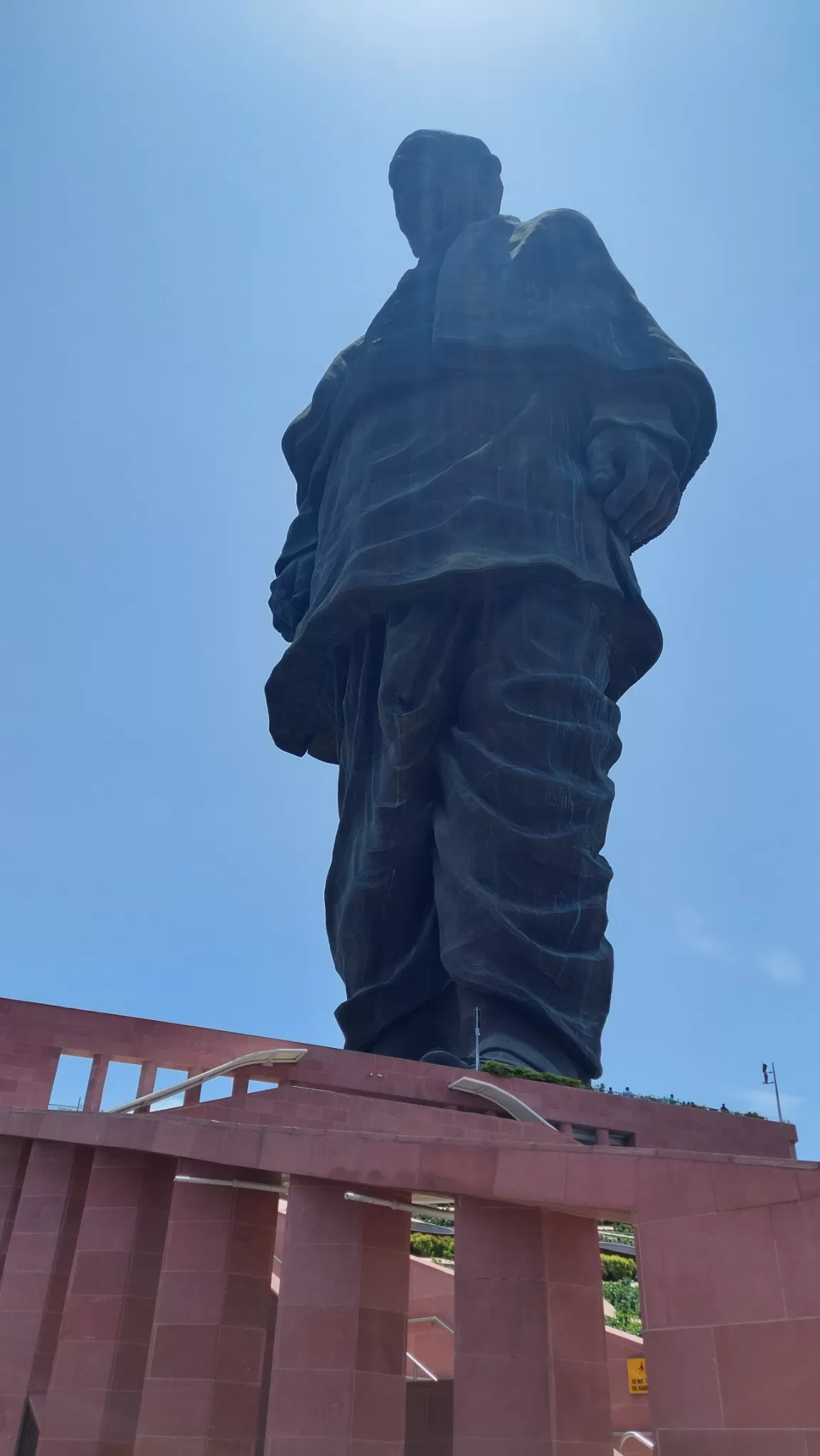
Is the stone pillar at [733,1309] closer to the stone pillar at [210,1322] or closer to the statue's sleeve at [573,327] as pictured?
the stone pillar at [210,1322]

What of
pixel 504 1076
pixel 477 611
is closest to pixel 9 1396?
pixel 504 1076

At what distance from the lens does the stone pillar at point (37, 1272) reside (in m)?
5.57

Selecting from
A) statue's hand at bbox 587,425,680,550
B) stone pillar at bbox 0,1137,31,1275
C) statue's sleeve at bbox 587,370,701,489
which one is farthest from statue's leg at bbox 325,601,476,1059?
stone pillar at bbox 0,1137,31,1275

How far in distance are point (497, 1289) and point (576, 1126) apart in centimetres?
695

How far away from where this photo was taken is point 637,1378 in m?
7.23

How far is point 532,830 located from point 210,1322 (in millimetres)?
9571

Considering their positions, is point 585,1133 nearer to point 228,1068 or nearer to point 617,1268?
point 617,1268

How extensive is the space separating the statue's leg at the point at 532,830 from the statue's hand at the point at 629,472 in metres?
1.39

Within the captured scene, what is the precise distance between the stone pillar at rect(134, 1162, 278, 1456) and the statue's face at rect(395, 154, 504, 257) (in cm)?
1577

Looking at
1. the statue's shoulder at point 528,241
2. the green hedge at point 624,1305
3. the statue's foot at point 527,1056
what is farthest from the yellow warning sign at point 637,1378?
the statue's shoulder at point 528,241

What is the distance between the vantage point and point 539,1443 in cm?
446

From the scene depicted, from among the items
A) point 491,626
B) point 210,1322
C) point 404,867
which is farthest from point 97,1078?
point 491,626

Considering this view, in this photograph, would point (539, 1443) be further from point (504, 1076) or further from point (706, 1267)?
point (504, 1076)

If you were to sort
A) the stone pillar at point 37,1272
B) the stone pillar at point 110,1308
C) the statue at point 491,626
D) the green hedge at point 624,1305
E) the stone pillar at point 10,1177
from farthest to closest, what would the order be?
the statue at point 491,626 < the green hedge at point 624,1305 < the stone pillar at point 10,1177 < the stone pillar at point 37,1272 < the stone pillar at point 110,1308
